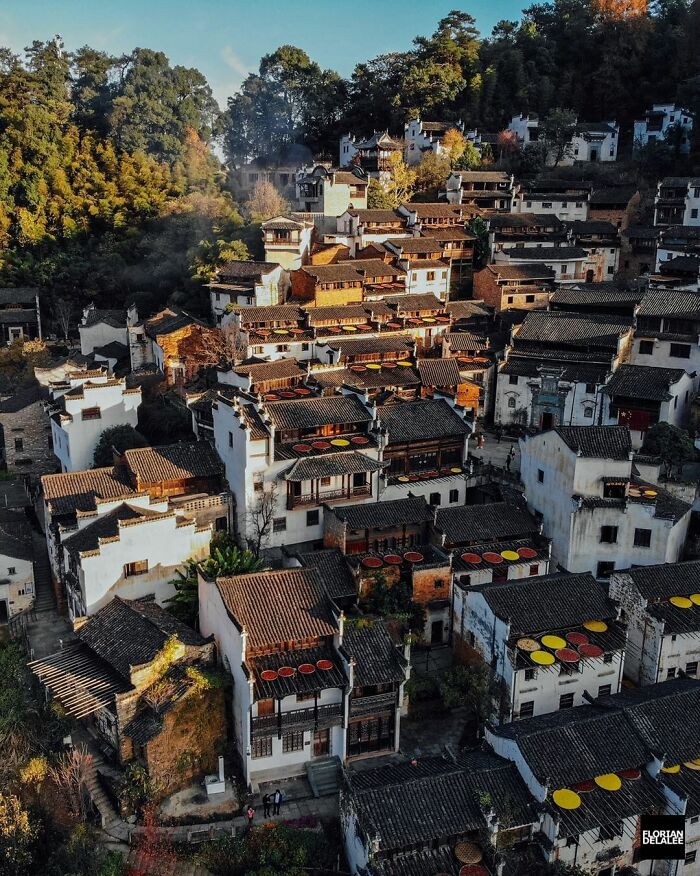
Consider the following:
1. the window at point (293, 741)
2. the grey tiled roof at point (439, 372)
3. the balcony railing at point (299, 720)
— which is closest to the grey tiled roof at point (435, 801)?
the balcony railing at point (299, 720)

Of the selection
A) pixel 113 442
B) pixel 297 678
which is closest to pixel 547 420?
pixel 113 442

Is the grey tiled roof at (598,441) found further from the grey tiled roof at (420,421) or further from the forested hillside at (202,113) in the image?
the forested hillside at (202,113)

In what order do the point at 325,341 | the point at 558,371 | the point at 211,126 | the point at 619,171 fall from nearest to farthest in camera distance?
the point at 558,371 → the point at 325,341 → the point at 619,171 → the point at 211,126

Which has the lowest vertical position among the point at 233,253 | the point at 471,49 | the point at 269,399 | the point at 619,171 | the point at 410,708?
the point at 410,708

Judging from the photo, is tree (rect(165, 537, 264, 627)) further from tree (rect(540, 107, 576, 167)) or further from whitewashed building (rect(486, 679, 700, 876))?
tree (rect(540, 107, 576, 167))

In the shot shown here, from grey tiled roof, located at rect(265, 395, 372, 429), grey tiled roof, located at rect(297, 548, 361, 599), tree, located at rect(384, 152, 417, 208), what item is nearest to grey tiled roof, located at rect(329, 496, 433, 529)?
grey tiled roof, located at rect(297, 548, 361, 599)

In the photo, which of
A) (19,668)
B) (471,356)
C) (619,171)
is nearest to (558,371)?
(471,356)

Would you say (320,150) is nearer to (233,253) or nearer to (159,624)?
(233,253)
